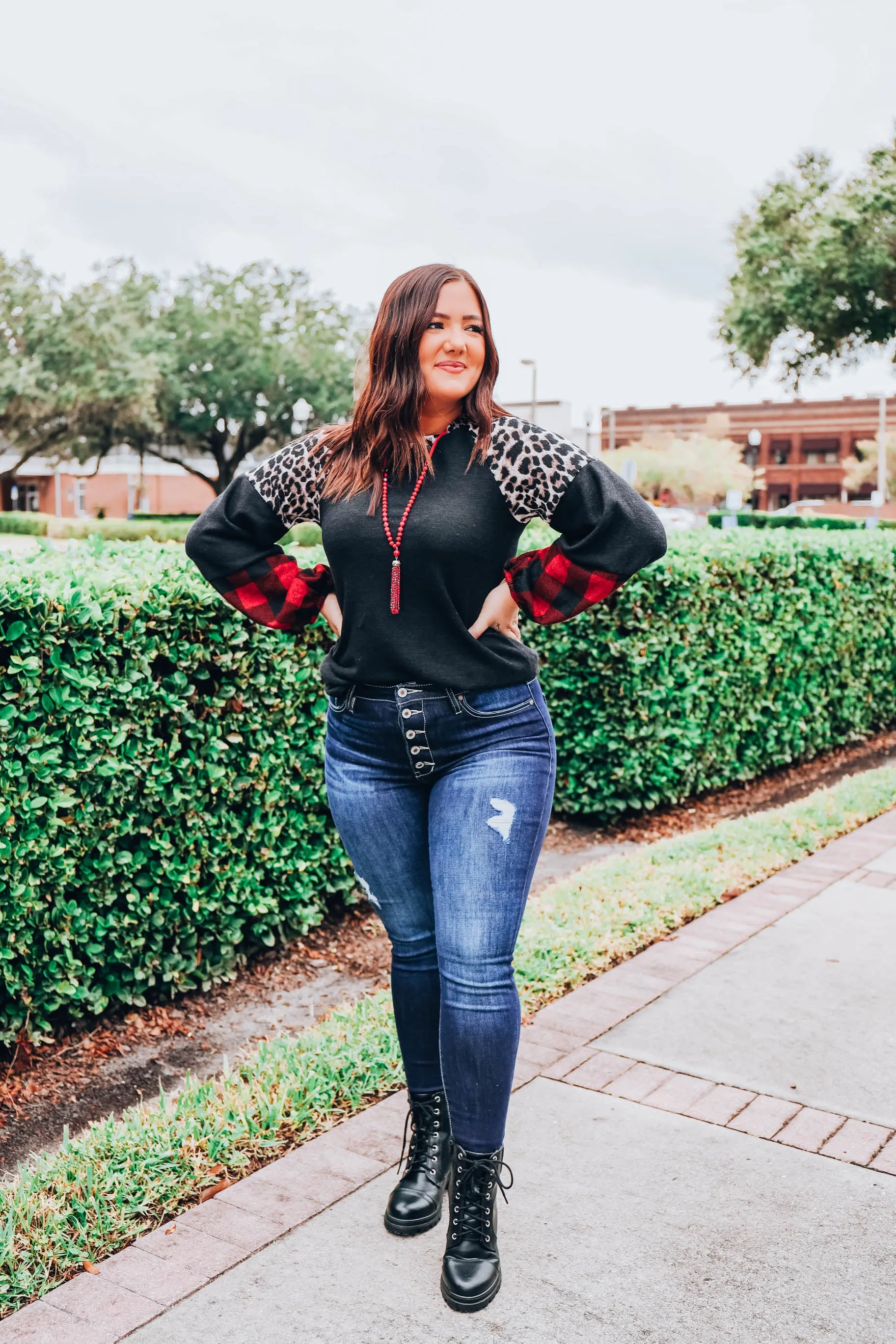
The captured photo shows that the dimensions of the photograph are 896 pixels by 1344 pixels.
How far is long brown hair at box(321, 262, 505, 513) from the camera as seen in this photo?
2.57 m

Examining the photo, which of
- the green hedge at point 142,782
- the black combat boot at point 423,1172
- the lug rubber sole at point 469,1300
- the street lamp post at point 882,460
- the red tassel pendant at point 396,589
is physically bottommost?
the lug rubber sole at point 469,1300

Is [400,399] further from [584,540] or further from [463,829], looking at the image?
[463,829]

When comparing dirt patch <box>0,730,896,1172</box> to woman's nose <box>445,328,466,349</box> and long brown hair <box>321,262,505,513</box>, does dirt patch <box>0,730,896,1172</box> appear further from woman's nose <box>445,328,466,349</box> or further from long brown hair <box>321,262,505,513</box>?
woman's nose <box>445,328,466,349</box>

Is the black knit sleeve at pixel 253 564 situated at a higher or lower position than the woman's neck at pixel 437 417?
lower

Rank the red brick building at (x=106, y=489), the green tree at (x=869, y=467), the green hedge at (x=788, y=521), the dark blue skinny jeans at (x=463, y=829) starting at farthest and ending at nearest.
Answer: the green tree at (x=869, y=467) < the red brick building at (x=106, y=489) < the green hedge at (x=788, y=521) < the dark blue skinny jeans at (x=463, y=829)

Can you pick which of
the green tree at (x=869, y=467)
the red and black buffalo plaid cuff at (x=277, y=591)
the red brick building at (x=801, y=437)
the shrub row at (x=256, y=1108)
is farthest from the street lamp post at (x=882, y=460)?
the red and black buffalo plaid cuff at (x=277, y=591)

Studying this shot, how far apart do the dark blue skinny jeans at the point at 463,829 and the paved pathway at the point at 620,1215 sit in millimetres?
357

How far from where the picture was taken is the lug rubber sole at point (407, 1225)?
8.80 ft

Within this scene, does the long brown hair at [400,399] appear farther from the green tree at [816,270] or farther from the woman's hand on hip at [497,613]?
the green tree at [816,270]

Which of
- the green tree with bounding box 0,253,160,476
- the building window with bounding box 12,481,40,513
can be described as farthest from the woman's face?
the building window with bounding box 12,481,40,513

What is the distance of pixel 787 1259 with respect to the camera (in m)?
2.59

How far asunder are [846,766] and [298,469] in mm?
6477

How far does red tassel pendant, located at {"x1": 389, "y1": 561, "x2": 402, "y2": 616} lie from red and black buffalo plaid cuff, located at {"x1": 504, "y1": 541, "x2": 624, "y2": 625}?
259mm

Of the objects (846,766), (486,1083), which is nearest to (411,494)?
(486,1083)
